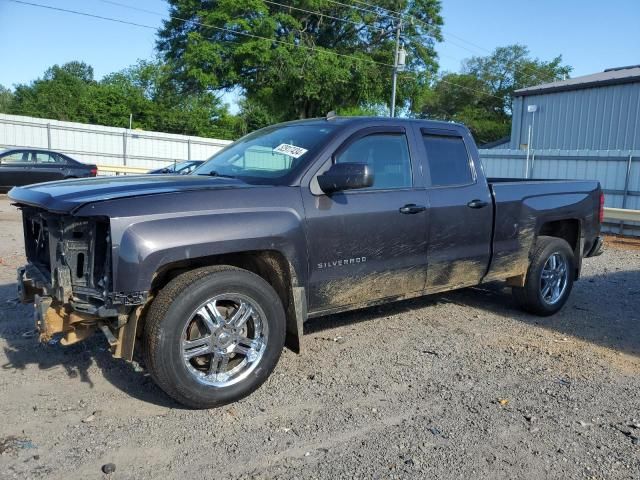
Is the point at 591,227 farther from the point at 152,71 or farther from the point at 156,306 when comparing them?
the point at 152,71

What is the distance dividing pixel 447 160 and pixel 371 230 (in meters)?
1.24

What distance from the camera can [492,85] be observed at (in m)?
67.9

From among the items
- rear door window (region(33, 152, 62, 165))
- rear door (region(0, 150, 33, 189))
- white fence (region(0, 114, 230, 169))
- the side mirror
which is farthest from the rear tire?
white fence (region(0, 114, 230, 169))

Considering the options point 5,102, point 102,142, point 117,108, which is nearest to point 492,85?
point 117,108

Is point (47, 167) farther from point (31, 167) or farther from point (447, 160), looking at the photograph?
point (447, 160)

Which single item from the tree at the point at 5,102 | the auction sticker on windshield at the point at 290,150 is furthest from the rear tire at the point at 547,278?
the tree at the point at 5,102

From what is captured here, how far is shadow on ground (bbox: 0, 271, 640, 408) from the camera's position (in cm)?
406

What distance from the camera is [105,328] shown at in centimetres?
338

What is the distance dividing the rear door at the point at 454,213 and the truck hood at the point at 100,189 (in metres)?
1.72

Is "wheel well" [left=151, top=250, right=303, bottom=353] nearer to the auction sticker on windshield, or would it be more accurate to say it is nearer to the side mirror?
the side mirror

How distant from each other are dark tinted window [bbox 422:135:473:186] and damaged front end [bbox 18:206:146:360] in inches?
107

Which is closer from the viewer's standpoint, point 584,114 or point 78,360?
point 78,360

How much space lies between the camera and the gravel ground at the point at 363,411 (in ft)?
9.61

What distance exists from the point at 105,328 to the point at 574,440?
9.41ft
